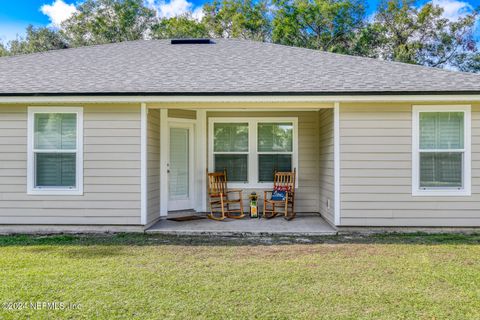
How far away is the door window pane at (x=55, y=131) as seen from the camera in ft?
20.1

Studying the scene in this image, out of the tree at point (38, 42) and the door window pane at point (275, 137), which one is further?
the tree at point (38, 42)

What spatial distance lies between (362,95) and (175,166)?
3.82 m

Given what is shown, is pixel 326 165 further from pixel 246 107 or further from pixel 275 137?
pixel 246 107

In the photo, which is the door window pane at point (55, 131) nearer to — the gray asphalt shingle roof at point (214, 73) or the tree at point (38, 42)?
the gray asphalt shingle roof at point (214, 73)

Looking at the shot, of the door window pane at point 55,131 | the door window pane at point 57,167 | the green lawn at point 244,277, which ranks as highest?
the door window pane at point 55,131

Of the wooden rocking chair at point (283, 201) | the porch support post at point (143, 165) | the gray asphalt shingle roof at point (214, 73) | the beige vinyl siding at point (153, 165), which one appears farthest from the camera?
the wooden rocking chair at point (283, 201)

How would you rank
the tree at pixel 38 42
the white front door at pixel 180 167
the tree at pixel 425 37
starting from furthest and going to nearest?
the tree at pixel 38 42 → the tree at pixel 425 37 → the white front door at pixel 180 167

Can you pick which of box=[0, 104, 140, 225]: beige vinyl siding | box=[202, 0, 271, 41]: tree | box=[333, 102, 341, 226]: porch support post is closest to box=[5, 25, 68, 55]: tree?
box=[202, 0, 271, 41]: tree

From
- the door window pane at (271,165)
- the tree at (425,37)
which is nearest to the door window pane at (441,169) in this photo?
the door window pane at (271,165)

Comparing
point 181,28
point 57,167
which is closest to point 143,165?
point 57,167

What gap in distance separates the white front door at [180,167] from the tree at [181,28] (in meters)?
15.8

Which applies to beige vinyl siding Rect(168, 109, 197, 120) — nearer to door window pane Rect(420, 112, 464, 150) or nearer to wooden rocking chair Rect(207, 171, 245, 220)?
wooden rocking chair Rect(207, 171, 245, 220)

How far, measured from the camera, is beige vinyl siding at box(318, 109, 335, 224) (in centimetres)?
640

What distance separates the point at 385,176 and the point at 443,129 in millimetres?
1186
